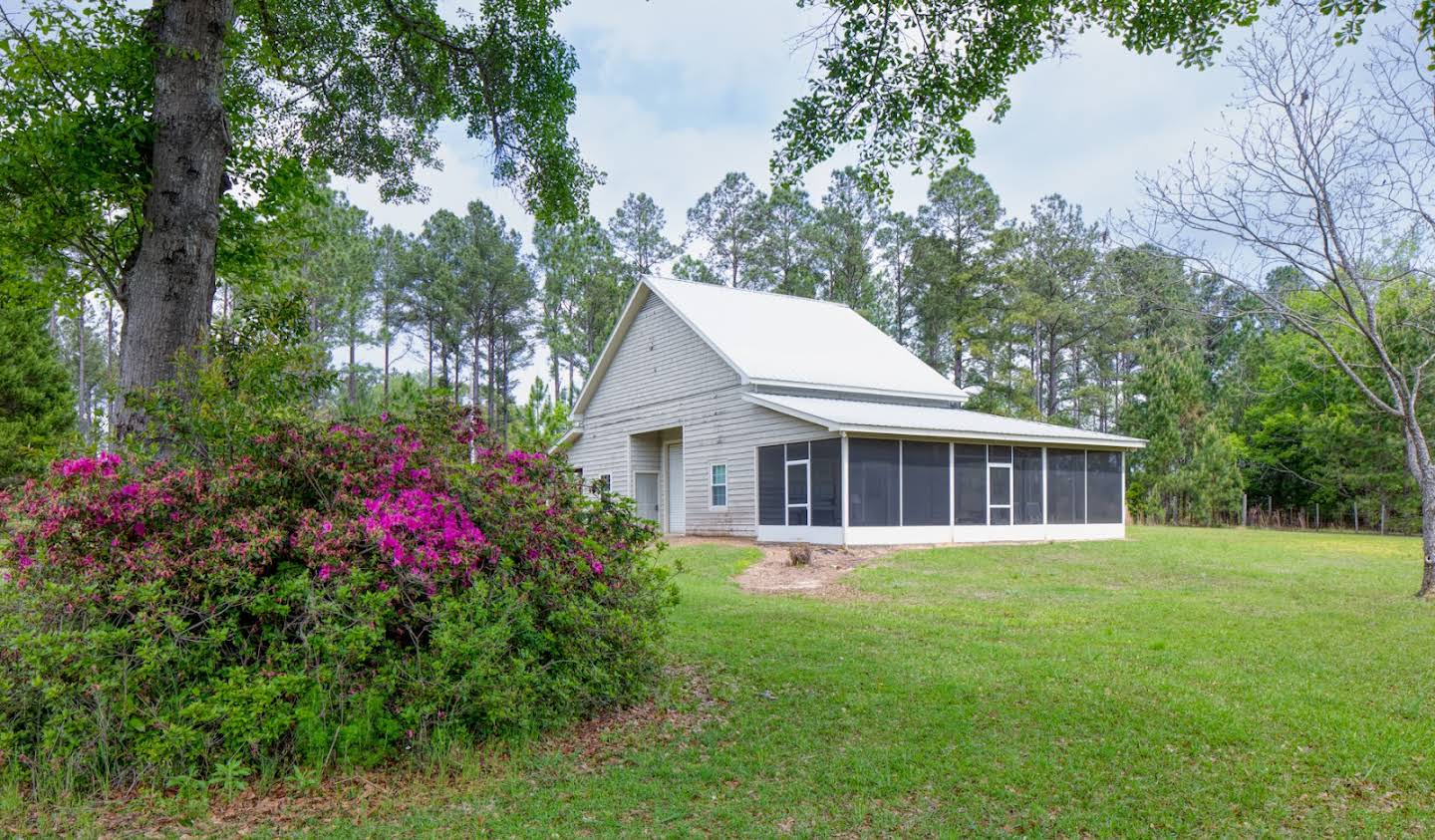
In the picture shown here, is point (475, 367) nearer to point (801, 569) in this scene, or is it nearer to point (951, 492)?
point (951, 492)

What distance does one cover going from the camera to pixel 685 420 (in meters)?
20.3

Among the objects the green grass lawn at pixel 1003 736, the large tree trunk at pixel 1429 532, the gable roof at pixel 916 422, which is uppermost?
the gable roof at pixel 916 422

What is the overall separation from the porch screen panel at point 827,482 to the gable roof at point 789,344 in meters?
2.75

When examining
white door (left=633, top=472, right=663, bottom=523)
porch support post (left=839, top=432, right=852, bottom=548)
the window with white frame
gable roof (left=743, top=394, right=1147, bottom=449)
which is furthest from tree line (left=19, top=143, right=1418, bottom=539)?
porch support post (left=839, top=432, right=852, bottom=548)

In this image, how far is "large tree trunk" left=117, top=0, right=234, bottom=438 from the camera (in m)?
5.29

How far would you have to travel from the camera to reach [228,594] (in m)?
3.91

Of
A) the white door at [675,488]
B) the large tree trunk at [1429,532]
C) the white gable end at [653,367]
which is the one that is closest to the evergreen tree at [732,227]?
the white gable end at [653,367]

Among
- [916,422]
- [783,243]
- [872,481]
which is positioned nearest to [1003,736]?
→ [872,481]

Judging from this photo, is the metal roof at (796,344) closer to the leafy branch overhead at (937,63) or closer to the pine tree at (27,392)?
the leafy branch overhead at (937,63)

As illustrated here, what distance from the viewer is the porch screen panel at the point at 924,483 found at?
16.6 meters

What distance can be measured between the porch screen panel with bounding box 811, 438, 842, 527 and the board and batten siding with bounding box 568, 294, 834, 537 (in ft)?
1.18

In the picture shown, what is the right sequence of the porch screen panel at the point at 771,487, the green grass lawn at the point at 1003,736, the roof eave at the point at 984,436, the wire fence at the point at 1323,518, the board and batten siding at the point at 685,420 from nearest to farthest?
the green grass lawn at the point at 1003,736 → the roof eave at the point at 984,436 → the porch screen panel at the point at 771,487 → the board and batten siding at the point at 685,420 → the wire fence at the point at 1323,518

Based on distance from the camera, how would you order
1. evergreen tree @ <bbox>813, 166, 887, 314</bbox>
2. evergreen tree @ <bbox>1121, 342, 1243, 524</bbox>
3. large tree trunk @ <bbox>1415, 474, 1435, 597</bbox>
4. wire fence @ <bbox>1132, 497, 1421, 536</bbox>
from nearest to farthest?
1. large tree trunk @ <bbox>1415, 474, 1435, 597</bbox>
2. wire fence @ <bbox>1132, 497, 1421, 536</bbox>
3. evergreen tree @ <bbox>1121, 342, 1243, 524</bbox>
4. evergreen tree @ <bbox>813, 166, 887, 314</bbox>

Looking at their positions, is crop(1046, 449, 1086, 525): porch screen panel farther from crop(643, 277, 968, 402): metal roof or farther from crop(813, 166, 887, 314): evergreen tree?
crop(813, 166, 887, 314): evergreen tree
